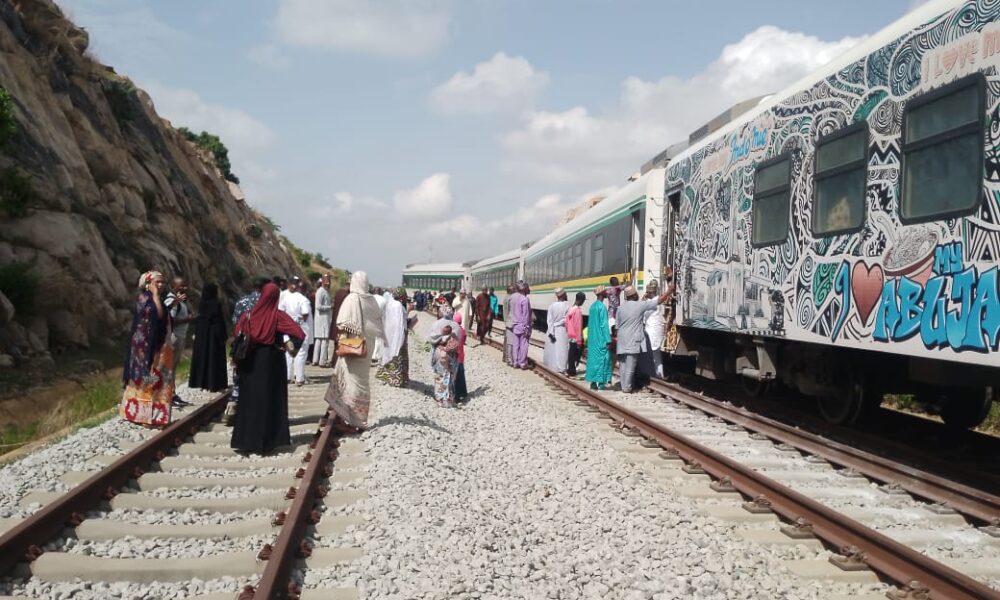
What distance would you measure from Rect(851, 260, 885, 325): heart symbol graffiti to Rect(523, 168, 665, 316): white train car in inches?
242

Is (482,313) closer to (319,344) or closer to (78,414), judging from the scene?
(319,344)

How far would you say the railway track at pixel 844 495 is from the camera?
4.60 meters

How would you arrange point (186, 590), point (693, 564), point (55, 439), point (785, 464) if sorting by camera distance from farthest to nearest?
point (55, 439), point (785, 464), point (693, 564), point (186, 590)

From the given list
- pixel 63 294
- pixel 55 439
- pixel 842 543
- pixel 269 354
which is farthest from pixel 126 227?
pixel 842 543

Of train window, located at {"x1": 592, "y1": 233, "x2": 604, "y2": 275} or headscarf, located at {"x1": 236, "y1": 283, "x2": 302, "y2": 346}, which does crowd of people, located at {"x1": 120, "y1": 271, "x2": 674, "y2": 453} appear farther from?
train window, located at {"x1": 592, "y1": 233, "x2": 604, "y2": 275}

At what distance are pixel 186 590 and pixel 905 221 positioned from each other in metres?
5.87

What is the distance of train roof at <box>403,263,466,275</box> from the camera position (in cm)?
5234

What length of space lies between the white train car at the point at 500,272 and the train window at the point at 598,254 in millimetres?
12967

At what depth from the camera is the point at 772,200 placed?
8.95 meters

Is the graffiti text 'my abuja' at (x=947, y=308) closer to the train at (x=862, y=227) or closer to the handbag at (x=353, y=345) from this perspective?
the train at (x=862, y=227)

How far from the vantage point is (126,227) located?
21125 mm

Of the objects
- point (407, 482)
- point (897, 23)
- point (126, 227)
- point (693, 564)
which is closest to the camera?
point (693, 564)

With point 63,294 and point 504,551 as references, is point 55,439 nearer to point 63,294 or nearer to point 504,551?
point 504,551

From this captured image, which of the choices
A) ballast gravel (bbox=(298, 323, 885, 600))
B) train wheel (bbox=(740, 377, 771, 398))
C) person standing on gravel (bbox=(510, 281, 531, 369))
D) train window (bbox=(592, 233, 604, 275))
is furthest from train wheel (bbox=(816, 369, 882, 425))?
train window (bbox=(592, 233, 604, 275))
